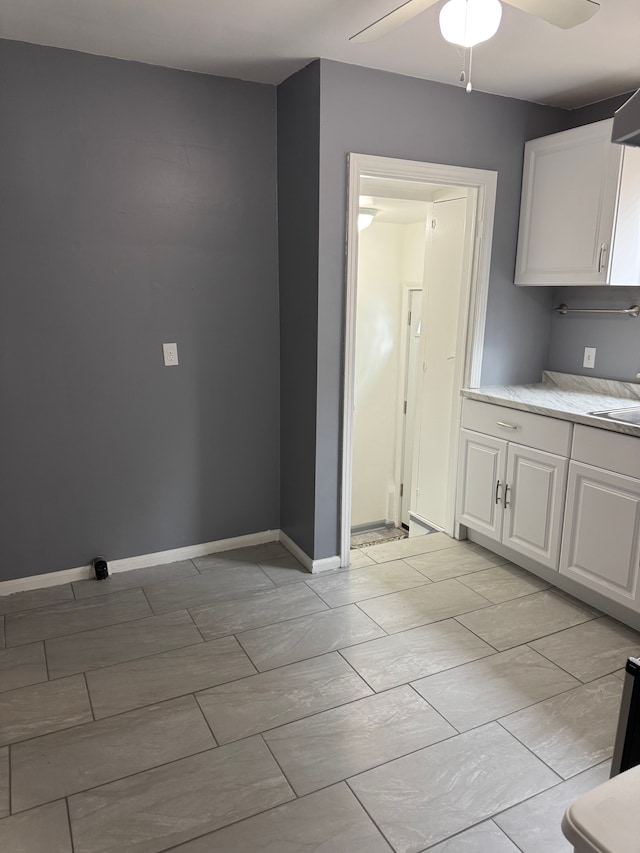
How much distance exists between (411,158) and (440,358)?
117cm

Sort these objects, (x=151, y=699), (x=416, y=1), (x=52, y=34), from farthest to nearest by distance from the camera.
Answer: (x=52, y=34) < (x=151, y=699) < (x=416, y=1)

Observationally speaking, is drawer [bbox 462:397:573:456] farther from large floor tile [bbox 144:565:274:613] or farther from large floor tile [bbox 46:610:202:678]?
large floor tile [bbox 46:610:202:678]

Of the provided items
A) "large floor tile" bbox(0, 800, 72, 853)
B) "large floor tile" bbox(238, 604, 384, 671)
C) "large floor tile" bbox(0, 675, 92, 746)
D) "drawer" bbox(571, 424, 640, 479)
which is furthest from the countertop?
"large floor tile" bbox(0, 800, 72, 853)

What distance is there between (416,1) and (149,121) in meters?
1.55

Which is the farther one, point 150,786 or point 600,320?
point 600,320

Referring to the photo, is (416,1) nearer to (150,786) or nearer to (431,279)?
(431,279)

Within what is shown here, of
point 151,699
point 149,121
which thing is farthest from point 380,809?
point 149,121

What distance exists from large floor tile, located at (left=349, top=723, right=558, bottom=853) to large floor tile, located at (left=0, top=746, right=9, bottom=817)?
994 mm

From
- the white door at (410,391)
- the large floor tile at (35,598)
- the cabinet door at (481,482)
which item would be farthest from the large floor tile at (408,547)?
the large floor tile at (35,598)

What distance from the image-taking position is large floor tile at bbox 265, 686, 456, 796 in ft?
6.09

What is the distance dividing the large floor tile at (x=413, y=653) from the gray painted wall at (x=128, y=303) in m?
1.21

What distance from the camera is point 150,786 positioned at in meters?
1.79

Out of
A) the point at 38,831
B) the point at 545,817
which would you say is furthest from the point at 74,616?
the point at 545,817

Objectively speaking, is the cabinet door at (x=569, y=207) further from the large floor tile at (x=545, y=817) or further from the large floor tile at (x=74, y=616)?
the large floor tile at (x=74, y=616)
